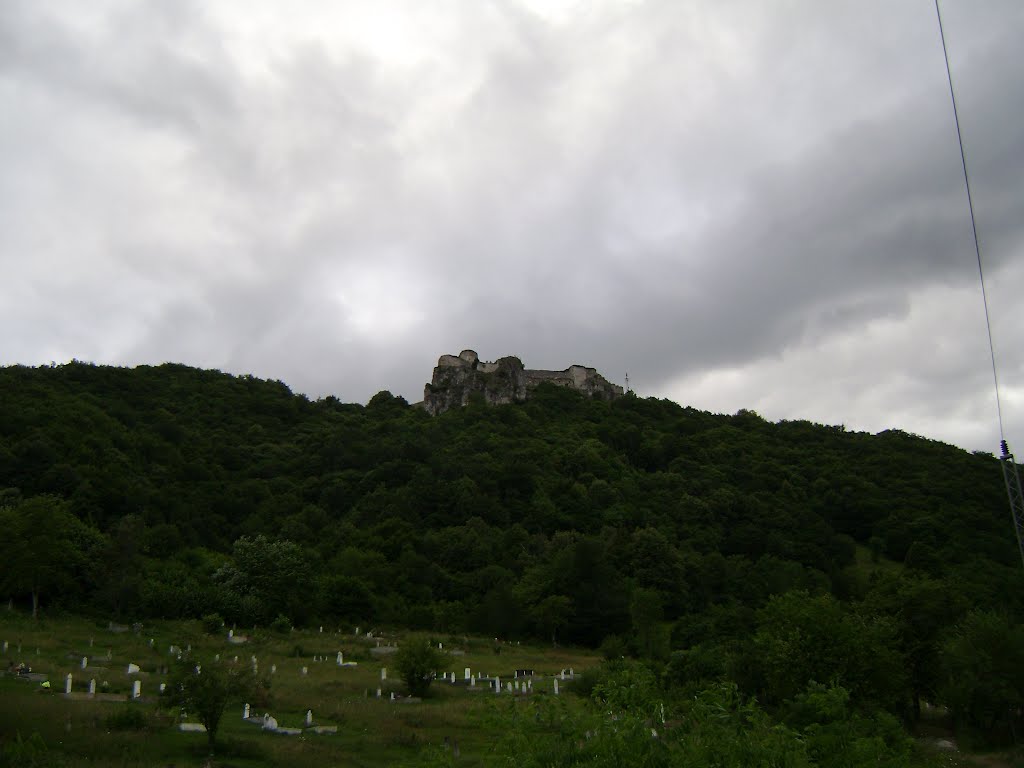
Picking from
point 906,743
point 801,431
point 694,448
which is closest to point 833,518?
point 694,448

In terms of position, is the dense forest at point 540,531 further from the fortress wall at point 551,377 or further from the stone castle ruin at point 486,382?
the fortress wall at point 551,377

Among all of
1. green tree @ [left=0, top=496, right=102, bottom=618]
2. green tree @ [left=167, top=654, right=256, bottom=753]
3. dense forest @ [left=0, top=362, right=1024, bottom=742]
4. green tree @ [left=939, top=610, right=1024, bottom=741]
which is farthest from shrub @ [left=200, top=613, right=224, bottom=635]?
green tree @ [left=939, top=610, right=1024, bottom=741]

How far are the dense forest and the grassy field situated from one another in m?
7.78

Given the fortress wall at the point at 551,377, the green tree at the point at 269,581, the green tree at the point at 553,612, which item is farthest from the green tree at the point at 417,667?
the fortress wall at the point at 551,377

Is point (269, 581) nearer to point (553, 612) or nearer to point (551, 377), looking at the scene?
point (553, 612)

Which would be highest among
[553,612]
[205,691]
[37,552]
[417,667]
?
[37,552]

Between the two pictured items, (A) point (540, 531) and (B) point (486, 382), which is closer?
(A) point (540, 531)

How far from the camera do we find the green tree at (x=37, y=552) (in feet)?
134

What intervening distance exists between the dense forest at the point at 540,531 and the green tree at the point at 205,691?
48.2 ft

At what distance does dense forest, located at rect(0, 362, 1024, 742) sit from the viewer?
3291 centimetres

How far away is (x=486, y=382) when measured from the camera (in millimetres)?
124125

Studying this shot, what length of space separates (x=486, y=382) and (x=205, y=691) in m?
105

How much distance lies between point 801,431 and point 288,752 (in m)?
101

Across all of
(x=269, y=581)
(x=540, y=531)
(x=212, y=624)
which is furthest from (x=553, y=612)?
(x=540, y=531)
